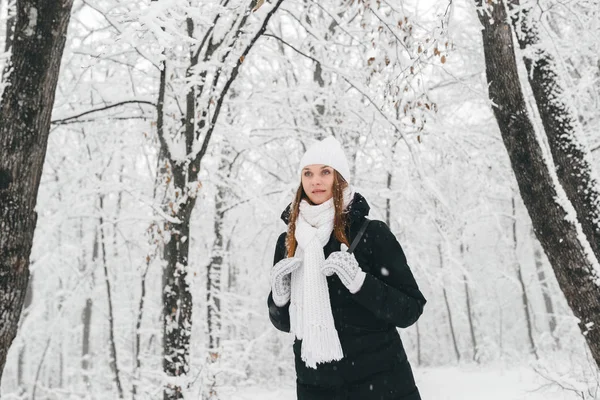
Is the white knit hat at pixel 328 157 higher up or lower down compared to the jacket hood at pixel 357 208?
higher up

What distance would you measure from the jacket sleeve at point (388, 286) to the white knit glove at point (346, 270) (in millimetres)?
28

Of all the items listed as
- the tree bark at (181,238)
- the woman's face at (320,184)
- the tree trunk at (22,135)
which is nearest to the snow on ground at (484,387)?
the tree bark at (181,238)

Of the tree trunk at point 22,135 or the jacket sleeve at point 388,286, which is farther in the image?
the tree trunk at point 22,135

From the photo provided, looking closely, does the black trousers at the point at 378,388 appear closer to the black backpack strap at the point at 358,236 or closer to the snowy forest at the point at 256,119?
the black backpack strap at the point at 358,236

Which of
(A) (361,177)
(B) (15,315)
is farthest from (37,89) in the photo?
(A) (361,177)

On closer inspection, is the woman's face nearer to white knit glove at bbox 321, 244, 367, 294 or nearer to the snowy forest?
white knit glove at bbox 321, 244, 367, 294

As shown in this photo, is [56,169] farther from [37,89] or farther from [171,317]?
[37,89]

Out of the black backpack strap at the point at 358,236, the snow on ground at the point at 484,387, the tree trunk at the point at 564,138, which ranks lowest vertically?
the snow on ground at the point at 484,387

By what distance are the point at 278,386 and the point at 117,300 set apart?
1251cm

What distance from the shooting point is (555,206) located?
13.1 ft

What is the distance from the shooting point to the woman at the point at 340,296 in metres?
2.04

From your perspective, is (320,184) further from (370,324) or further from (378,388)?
(378,388)

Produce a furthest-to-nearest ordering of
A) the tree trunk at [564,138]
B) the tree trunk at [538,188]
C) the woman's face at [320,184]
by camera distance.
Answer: the tree trunk at [564,138], the tree trunk at [538,188], the woman's face at [320,184]

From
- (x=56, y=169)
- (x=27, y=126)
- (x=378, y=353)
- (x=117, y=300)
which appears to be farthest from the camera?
(x=117, y=300)
